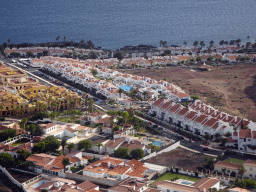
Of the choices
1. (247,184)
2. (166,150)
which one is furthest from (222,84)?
(247,184)

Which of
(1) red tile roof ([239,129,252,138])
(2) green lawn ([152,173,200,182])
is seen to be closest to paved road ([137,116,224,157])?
(1) red tile roof ([239,129,252,138])

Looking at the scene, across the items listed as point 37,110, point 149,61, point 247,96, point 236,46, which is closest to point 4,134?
point 37,110

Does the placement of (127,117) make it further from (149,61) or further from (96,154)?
(149,61)

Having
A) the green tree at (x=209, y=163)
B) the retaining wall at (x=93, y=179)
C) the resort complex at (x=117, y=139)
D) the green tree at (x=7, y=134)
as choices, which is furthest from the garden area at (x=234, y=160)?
the green tree at (x=7, y=134)

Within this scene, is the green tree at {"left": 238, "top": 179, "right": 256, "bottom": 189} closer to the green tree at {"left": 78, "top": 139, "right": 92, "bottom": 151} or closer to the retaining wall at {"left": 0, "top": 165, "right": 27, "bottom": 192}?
the green tree at {"left": 78, "top": 139, "right": 92, "bottom": 151}

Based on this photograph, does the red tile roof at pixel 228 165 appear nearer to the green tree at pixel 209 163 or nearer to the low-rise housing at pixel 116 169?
the green tree at pixel 209 163

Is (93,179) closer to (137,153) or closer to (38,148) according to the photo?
(137,153)
